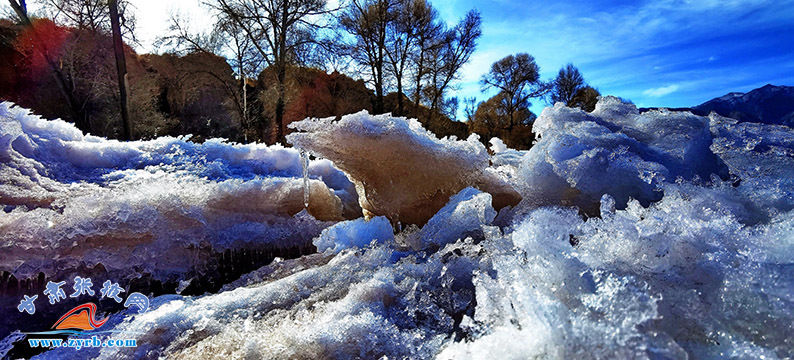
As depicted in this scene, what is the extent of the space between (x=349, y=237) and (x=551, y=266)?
3.50 ft

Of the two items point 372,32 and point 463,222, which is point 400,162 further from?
point 372,32

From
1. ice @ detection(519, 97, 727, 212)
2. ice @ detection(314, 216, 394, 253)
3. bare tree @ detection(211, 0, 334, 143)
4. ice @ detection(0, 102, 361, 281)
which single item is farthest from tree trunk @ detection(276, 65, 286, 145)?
ice @ detection(519, 97, 727, 212)

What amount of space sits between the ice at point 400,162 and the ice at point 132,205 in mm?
417

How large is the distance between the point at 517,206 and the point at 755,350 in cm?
136

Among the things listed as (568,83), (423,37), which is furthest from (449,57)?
(568,83)

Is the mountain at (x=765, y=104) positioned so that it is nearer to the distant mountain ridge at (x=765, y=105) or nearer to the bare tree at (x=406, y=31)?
the distant mountain ridge at (x=765, y=105)

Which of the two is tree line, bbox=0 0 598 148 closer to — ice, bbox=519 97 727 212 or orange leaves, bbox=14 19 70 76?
orange leaves, bbox=14 19 70 76

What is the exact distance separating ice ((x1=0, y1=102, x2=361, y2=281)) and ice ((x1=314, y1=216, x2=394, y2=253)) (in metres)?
0.40

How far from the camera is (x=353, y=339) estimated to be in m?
0.92

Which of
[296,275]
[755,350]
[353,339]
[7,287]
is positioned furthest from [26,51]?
[755,350]

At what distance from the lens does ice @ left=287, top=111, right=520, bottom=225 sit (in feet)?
6.27

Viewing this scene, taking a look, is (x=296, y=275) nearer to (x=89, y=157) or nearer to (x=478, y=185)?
(x=478, y=185)

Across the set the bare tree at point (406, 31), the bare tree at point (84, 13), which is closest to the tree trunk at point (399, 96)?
the bare tree at point (406, 31)

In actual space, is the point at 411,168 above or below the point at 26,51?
below
